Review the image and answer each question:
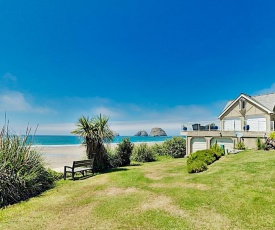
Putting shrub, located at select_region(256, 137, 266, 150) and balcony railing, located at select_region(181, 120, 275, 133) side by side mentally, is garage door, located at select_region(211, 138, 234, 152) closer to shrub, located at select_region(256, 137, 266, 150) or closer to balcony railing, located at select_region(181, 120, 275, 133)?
balcony railing, located at select_region(181, 120, 275, 133)

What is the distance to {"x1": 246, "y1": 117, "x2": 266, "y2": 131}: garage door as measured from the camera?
2055 centimetres

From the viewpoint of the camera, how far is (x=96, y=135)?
12711 mm

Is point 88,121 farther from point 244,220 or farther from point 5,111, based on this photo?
point 244,220

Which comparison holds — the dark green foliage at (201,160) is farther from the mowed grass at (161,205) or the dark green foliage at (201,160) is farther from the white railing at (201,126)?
the white railing at (201,126)

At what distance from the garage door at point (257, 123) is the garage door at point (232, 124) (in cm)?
114

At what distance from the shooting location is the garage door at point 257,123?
67.4ft

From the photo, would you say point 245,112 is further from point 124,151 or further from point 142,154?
point 124,151

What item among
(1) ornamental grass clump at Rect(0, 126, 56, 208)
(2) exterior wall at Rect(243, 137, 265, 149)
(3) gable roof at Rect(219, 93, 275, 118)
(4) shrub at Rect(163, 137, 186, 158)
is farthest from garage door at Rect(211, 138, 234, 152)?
(1) ornamental grass clump at Rect(0, 126, 56, 208)

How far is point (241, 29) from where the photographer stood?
19.1 meters

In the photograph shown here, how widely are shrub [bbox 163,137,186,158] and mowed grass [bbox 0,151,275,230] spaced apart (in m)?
14.7

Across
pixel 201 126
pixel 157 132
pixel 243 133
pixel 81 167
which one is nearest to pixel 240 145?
pixel 243 133

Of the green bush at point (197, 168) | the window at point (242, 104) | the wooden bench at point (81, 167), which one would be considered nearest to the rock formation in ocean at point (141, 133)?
the window at point (242, 104)

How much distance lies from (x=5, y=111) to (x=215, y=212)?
9.48m

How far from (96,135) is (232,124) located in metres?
19.0
